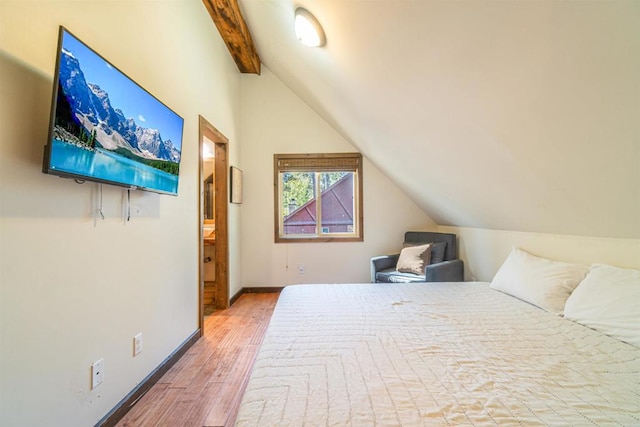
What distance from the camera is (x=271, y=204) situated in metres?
4.12

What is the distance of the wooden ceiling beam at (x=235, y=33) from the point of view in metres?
2.77

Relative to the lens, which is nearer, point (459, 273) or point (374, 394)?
point (374, 394)

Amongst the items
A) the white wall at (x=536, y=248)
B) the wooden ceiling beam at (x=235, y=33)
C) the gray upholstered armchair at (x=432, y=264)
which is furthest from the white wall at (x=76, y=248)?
the white wall at (x=536, y=248)

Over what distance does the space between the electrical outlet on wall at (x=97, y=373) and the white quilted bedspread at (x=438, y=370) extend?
875mm

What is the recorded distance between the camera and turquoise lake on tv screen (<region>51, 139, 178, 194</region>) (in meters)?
1.07

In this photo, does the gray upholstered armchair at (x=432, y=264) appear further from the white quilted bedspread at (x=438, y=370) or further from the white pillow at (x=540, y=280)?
the white quilted bedspread at (x=438, y=370)

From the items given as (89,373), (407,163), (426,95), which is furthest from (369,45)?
(89,373)

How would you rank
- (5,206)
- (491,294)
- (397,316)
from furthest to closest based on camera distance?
(491,294)
(397,316)
(5,206)

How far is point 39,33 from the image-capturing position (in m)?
1.11

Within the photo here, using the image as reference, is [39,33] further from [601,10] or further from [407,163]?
[407,163]

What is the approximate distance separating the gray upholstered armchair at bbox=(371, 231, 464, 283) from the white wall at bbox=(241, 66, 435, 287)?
401mm

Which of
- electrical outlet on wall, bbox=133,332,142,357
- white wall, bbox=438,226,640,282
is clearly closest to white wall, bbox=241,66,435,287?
white wall, bbox=438,226,640,282

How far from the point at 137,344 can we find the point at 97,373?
32cm

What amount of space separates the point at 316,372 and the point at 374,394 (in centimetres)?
Result: 23
